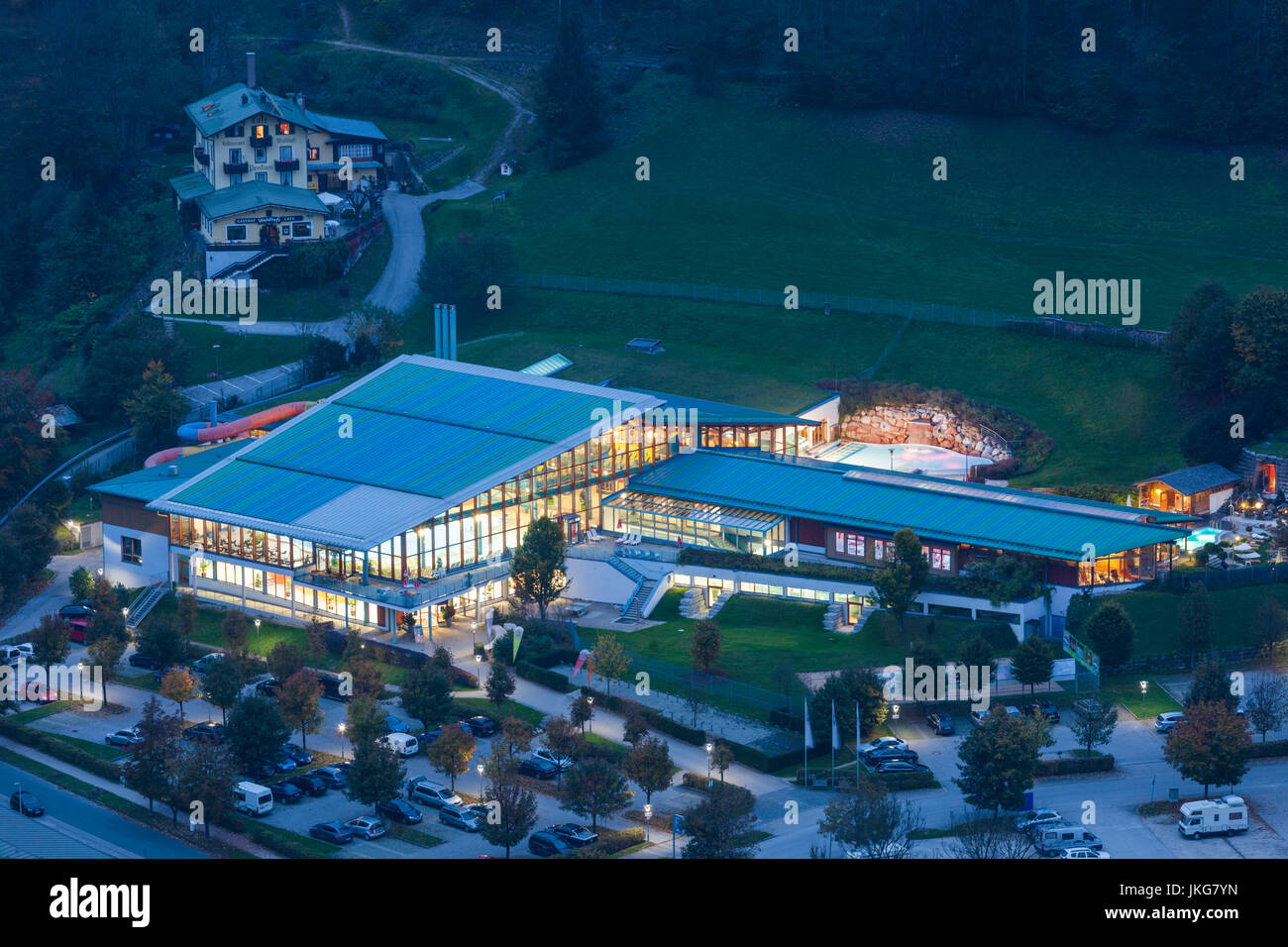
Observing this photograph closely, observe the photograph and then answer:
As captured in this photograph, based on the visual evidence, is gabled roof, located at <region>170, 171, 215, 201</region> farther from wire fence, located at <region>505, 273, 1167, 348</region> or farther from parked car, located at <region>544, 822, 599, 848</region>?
parked car, located at <region>544, 822, 599, 848</region>

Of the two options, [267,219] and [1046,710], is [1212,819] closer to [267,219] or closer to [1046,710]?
[1046,710]

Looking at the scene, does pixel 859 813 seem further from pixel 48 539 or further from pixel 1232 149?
pixel 1232 149

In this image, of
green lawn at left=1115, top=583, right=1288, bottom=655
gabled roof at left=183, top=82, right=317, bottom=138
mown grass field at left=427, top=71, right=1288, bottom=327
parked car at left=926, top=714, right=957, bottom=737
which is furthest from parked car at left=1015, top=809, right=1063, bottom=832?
gabled roof at left=183, top=82, right=317, bottom=138

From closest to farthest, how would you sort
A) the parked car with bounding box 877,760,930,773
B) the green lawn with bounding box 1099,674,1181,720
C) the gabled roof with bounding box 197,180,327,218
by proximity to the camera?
the parked car with bounding box 877,760,930,773 → the green lawn with bounding box 1099,674,1181,720 → the gabled roof with bounding box 197,180,327,218

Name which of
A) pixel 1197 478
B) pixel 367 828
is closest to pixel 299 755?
pixel 367 828

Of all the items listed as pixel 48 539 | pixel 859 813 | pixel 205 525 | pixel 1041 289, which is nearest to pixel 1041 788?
pixel 859 813

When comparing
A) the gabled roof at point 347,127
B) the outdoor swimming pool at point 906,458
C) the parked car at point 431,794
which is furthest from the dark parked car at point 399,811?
the gabled roof at point 347,127

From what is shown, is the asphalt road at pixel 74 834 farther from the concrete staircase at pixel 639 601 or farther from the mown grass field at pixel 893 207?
the mown grass field at pixel 893 207

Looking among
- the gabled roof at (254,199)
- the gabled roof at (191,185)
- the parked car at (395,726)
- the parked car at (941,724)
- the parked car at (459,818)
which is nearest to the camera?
the parked car at (459,818)
